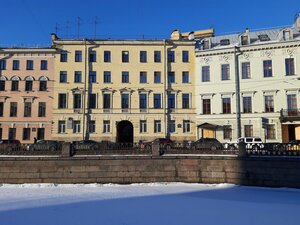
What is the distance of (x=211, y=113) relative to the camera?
31516 millimetres

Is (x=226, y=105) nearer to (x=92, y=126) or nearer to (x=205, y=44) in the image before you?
(x=205, y=44)

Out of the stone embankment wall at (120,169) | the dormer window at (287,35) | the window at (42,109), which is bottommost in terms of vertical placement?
the stone embankment wall at (120,169)

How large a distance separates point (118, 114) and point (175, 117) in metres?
6.58

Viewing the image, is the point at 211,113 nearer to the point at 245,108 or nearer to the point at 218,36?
the point at 245,108

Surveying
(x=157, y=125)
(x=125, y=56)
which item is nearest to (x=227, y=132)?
(x=157, y=125)

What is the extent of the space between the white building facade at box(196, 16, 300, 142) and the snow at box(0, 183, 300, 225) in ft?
47.7

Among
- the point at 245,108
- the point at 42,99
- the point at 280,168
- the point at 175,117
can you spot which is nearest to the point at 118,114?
the point at 175,117

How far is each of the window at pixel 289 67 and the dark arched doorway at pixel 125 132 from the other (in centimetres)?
1800

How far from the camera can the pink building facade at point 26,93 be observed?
32.2m

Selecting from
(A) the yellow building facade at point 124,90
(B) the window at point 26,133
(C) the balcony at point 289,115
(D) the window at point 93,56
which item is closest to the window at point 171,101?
(A) the yellow building facade at point 124,90

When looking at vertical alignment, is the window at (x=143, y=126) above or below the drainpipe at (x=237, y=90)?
below

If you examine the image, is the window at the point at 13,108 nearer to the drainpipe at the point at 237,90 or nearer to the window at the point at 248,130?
the drainpipe at the point at 237,90

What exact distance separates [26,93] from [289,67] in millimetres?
29093

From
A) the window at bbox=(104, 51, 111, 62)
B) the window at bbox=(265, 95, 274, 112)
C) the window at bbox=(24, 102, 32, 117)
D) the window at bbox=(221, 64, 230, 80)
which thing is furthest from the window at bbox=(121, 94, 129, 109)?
the window at bbox=(265, 95, 274, 112)
